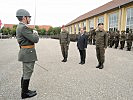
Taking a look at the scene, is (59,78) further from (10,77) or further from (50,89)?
(10,77)

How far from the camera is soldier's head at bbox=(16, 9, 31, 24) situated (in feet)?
10.8

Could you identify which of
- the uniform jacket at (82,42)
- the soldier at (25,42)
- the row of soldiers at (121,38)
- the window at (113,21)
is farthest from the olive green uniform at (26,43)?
the window at (113,21)

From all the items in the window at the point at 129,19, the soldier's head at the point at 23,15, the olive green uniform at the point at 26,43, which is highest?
the window at the point at 129,19

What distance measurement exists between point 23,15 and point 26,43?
1.96ft

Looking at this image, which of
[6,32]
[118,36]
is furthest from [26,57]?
[6,32]

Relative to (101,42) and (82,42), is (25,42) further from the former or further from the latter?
(82,42)

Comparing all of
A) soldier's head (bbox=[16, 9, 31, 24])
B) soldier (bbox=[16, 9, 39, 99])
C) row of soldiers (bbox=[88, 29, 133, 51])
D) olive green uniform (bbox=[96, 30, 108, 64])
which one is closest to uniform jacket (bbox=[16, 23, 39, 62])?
soldier (bbox=[16, 9, 39, 99])

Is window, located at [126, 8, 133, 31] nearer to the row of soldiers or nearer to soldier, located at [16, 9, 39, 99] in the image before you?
the row of soldiers

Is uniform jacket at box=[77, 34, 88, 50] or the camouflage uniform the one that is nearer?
the camouflage uniform

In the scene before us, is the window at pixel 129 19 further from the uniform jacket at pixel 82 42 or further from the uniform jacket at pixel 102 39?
the uniform jacket at pixel 102 39

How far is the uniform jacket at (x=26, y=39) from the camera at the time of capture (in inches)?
129

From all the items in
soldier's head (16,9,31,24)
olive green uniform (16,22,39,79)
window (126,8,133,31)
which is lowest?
olive green uniform (16,22,39,79)

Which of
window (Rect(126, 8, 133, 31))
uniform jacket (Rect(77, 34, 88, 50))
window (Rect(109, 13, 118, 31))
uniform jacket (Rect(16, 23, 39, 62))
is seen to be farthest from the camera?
window (Rect(109, 13, 118, 31))

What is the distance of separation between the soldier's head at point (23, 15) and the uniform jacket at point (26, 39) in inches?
4.2
